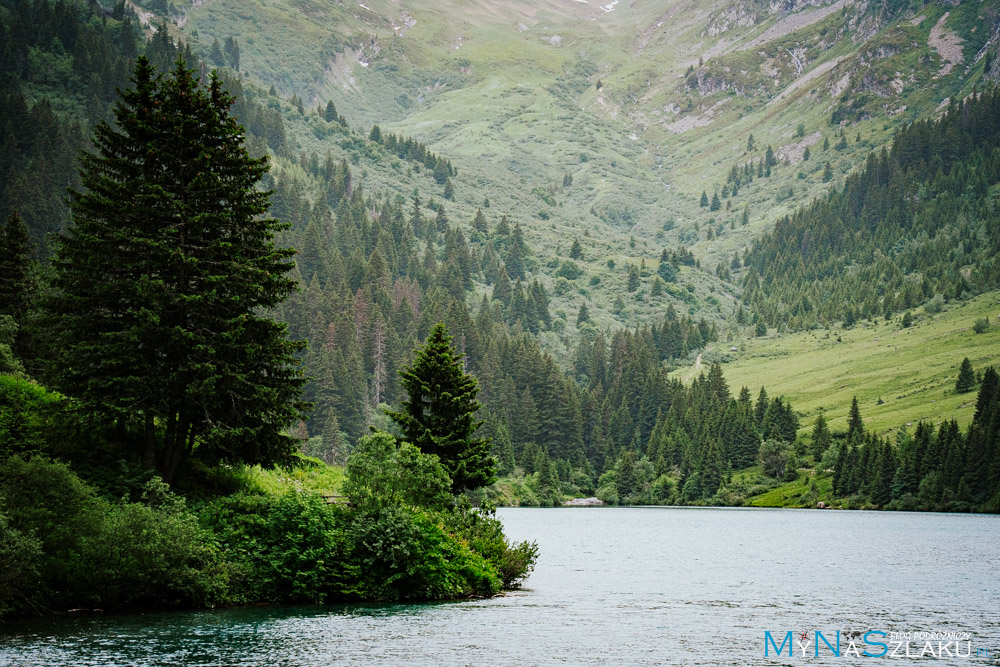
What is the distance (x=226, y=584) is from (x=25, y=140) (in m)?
189

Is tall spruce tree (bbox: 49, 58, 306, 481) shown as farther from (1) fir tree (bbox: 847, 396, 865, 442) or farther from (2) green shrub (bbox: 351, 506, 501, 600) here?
(1) fir tree (bbox: 847, 396, 865, 442)

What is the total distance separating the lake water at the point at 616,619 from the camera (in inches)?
1441

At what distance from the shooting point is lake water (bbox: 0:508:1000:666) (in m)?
36.6

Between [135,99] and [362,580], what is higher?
[135,99]

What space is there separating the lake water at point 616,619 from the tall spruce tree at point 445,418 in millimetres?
9279

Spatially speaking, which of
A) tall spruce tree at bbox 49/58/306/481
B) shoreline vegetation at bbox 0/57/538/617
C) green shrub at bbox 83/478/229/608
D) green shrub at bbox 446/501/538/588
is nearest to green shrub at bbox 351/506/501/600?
shoreline vegetation at bbox 0/57/538/617

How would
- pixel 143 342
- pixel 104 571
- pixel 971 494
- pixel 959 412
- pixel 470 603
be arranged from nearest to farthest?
1. pixel 104 571
2. pixel 143 342
3. pixel 470 603
4. pixel 971 494
5. pixel 959 412

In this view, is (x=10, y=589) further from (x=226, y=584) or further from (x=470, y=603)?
(x=470, y=603)

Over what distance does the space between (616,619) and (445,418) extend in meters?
20.4

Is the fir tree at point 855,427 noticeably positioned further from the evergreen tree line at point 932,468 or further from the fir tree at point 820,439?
the evergreen tree line at point 932,468

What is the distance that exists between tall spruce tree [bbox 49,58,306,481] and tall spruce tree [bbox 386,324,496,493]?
481 inches

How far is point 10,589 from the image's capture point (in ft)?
126

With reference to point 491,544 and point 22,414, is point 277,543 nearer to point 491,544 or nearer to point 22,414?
point 22,414

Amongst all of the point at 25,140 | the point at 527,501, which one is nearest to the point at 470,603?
the point at 527,501
